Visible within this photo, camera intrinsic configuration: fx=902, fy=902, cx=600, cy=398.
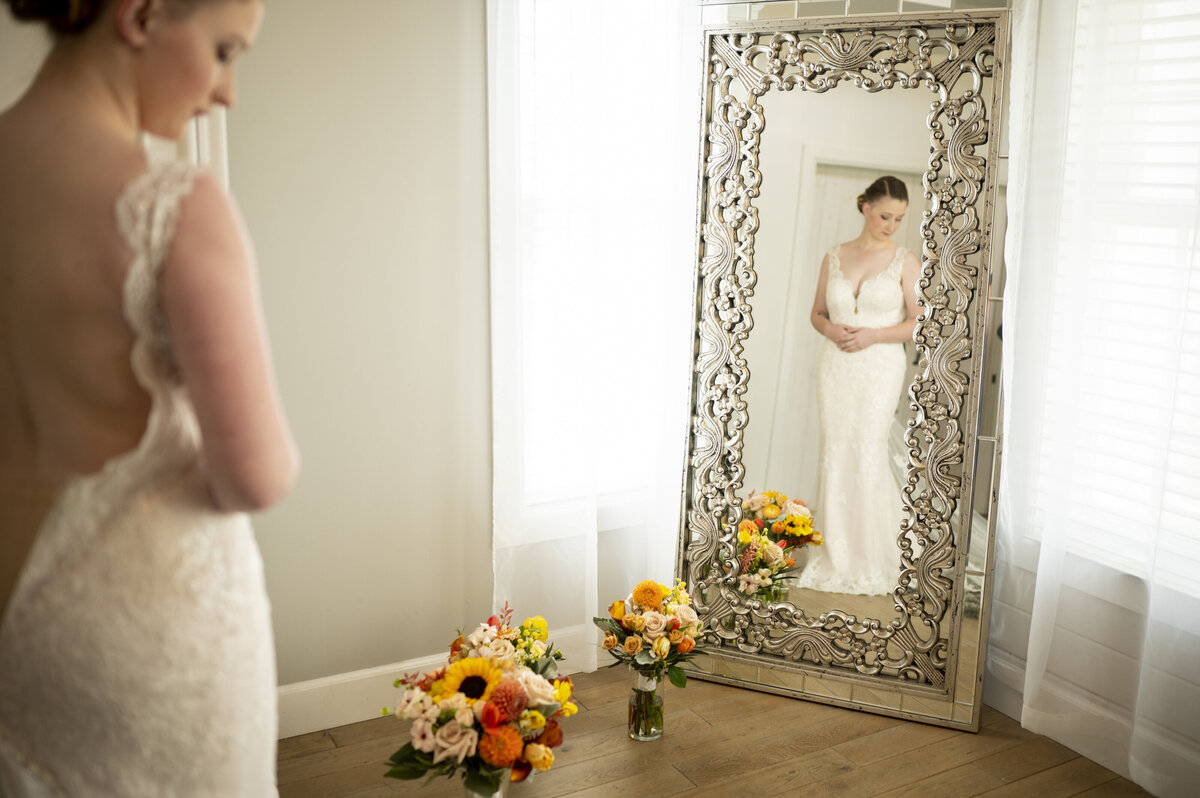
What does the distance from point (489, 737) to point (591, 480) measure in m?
1.01

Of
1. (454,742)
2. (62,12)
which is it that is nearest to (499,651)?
(454,742)

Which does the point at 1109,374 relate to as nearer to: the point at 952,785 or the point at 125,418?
the point at 952,785

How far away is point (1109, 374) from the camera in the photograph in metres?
2.40

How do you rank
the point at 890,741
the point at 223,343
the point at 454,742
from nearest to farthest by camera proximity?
1. the point at 223,343
2. the point at 454,742
3. the point at 890,741

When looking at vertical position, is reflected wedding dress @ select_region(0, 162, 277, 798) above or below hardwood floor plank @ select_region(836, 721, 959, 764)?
above

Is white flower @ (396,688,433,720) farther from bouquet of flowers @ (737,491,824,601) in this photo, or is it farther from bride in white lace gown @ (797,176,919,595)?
bride in white lace gown @ (797,176,919,595)

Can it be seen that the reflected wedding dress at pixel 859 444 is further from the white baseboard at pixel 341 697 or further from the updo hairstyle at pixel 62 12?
the updo hairstyle at pixel 62 12

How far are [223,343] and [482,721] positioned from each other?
46.4 inches

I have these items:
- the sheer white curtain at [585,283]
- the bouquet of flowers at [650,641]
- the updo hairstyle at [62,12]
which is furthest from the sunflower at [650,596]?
the updo hairstyle at [62,12]

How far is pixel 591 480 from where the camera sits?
109 inches

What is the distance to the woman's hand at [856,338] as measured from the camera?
2.56 meters

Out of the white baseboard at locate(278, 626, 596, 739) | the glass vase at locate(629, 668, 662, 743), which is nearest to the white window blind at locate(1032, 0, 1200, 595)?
the glass vase at locate(629, 668, 662, 743)

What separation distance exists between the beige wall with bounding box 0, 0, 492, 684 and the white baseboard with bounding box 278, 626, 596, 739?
34 millimetres

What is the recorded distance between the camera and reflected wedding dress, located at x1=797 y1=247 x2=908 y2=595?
2551mm
